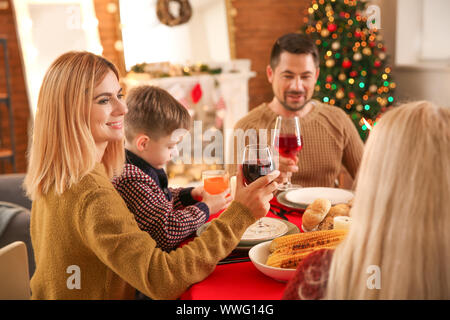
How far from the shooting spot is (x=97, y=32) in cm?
456

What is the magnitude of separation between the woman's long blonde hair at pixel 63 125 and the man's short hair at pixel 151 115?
1.16 ft

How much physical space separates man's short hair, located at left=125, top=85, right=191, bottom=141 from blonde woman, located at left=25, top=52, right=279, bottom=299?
0.89 feet

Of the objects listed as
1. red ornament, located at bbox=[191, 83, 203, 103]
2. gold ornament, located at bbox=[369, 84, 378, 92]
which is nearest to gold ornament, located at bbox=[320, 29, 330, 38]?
gold ornament, located at bbox=[369, 84, 378, 92]

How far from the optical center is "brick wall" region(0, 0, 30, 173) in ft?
14.2

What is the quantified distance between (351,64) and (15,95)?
3445 mm

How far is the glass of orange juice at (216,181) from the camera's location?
1.50 meters

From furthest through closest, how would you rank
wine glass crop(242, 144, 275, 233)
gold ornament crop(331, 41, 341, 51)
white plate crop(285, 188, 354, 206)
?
gold ornament crop(331, 41, 341, 51) < white plate crop(285, 188, 354, 206) < wine glass crop(242, 144, 275, 233)

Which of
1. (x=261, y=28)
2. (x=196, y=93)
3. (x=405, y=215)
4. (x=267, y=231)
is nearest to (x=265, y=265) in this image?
(x=267, y=231)

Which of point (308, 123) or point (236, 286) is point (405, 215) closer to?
point (236, 286)

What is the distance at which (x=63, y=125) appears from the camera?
112cm

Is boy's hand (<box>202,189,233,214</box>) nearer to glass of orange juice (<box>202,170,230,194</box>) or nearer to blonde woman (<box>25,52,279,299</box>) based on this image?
glass of orange juice (<box>202,170,230,194</box>)

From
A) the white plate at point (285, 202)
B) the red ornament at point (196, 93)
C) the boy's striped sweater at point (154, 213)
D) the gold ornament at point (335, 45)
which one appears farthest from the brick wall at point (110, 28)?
the boy's striped sweater at point (154, 213)

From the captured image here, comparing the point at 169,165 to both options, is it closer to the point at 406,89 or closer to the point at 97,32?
the point at 97,32
